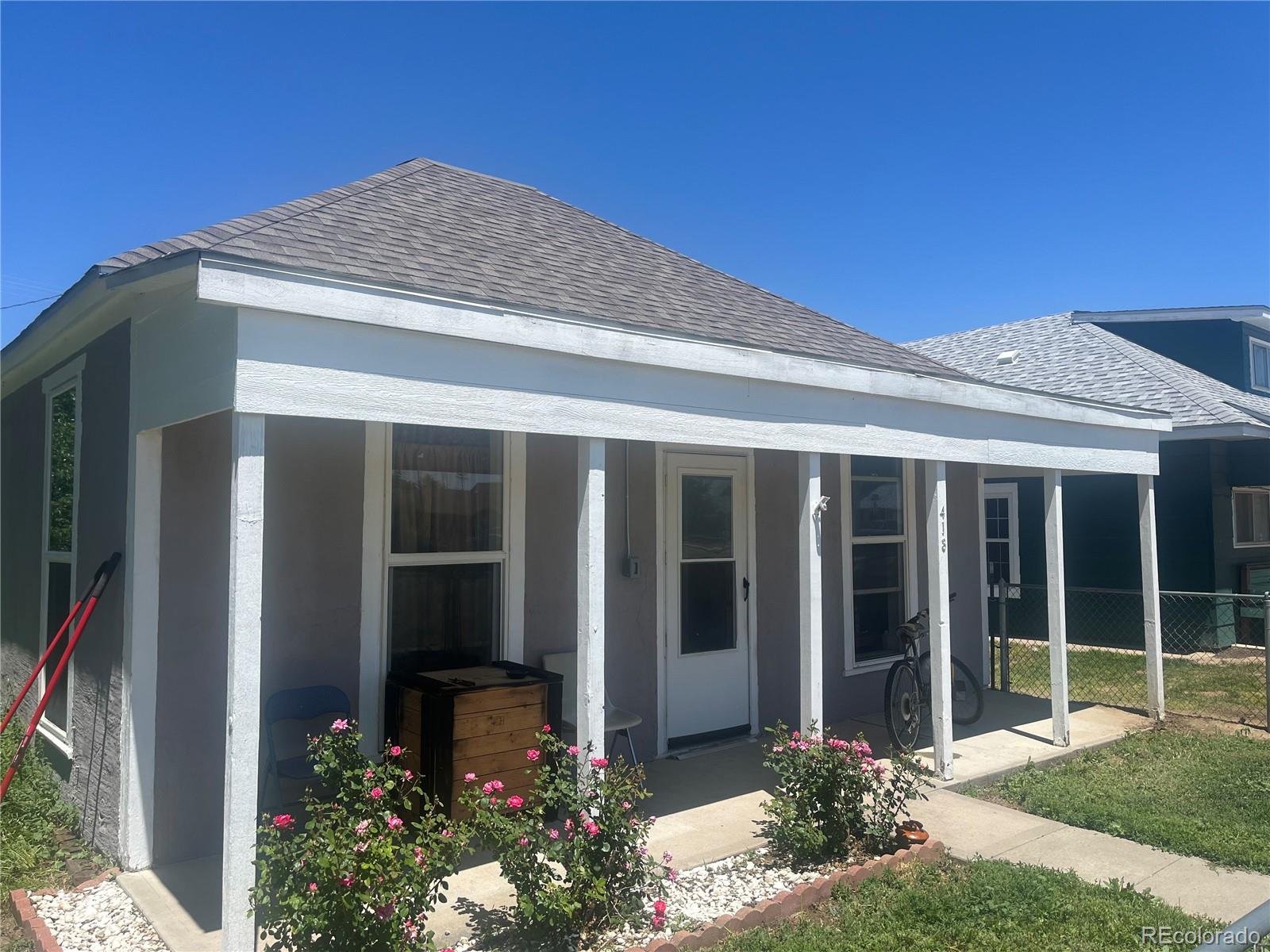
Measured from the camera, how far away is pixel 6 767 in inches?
206

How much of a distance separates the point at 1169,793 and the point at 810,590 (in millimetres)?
2867

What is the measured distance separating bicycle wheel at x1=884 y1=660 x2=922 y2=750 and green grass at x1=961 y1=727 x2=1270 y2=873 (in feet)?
2.95

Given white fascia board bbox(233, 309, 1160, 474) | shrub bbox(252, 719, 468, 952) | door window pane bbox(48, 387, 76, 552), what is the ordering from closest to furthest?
1. shrub bbox(252, 719, 468, 952)
2. white fascia board bbox(233, 309, 1160, 474)
3. door window pane bbox(48, 387, 76, 552)

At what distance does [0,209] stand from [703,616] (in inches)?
234

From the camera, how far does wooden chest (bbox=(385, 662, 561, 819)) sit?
4.45 meters

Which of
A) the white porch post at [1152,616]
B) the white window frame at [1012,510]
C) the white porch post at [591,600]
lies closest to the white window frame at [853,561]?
the white porch post at [1152,616]

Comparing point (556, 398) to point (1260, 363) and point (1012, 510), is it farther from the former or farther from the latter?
point (1260, 363)

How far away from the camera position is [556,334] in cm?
413

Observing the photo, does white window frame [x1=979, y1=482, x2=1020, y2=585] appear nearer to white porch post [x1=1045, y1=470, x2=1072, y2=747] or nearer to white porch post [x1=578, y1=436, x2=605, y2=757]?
white porch post [x1=1045, y1=470, x2=1072, y2=747]

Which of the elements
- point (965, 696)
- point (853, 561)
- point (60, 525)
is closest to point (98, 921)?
point (60, 525)

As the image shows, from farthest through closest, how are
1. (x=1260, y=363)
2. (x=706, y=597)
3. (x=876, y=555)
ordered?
(x=1260, y=363)
(x=876, y=555)
(x=706, y=597)

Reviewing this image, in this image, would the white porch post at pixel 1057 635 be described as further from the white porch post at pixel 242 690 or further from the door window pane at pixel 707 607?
the white porch post at pixel 242 690

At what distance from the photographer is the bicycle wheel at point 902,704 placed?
664cm

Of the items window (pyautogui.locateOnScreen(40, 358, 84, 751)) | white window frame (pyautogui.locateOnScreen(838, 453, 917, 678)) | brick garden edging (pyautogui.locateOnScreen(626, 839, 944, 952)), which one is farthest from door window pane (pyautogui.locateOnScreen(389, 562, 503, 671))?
white window frame (pyautogui.locateOnScreen(838, 453, 917, 678))
